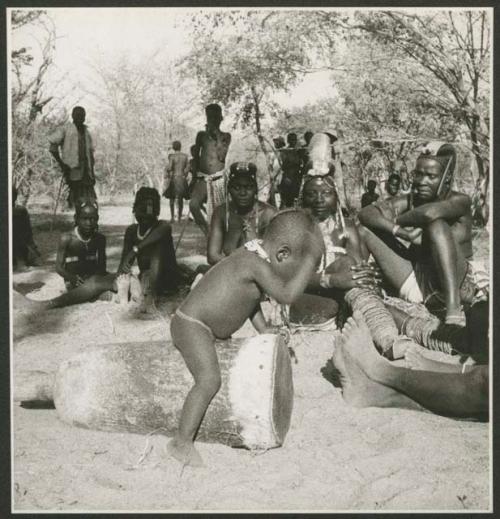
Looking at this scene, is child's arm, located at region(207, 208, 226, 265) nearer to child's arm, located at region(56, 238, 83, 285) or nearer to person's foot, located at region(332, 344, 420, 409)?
child's arm, located at region(56, 238, 83, 285)

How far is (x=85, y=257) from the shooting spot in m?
6.37

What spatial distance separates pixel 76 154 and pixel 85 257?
1.83 m

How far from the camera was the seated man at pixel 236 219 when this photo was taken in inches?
207

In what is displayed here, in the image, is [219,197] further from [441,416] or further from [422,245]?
[441,416]

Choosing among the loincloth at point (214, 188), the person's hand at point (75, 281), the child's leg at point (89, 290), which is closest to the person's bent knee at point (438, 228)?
the child's leg at point (89, 290)

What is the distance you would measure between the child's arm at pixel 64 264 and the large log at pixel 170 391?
266cm

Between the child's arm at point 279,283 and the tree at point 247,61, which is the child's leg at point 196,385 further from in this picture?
the tree at point 247,61

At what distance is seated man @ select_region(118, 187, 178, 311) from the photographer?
6031mm

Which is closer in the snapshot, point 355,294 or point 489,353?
point 489,353

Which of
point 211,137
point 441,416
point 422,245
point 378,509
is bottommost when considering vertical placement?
point 378,509

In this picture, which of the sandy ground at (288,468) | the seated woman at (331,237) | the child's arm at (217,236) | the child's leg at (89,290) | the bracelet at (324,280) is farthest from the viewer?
the child's leg at (89,290)

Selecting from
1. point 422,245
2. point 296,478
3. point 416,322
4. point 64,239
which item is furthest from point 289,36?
point 296,478

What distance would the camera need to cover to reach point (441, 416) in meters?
3.59

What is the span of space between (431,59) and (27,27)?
19.1 ft
